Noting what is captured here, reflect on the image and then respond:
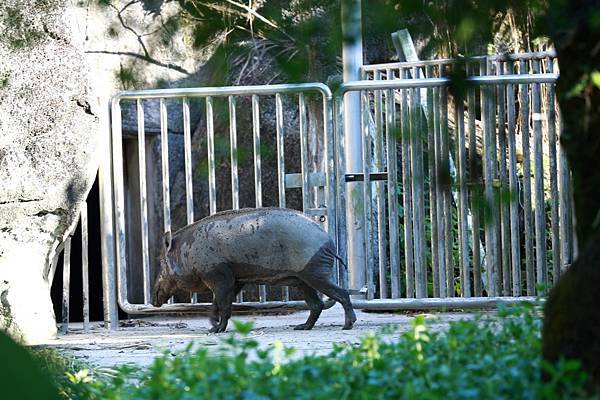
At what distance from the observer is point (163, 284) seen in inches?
317

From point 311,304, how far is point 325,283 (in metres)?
0.26

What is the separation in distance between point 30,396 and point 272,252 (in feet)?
17.4

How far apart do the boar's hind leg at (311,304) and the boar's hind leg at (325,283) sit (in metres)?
0.15

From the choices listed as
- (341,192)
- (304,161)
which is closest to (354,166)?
(341,192)

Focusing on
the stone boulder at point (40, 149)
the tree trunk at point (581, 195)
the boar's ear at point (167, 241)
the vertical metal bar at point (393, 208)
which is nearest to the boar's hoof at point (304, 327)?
the vertical metal bar at point (393, 208)

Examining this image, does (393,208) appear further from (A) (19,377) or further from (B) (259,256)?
(A) (19,377)

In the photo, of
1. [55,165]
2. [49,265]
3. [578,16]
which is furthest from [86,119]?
[578,16]

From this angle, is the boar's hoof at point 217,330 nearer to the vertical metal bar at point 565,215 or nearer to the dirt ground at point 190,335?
the dirt ground at point 190,335

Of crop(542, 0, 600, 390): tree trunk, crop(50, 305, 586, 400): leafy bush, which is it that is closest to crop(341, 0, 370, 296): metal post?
crop(50, 305, 586, 400): leafy bush

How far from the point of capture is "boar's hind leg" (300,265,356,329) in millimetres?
7539

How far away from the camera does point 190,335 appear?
24.6ft

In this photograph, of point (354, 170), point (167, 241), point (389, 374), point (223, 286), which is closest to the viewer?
point (389, 374)

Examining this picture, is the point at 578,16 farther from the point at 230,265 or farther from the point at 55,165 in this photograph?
the point at 55,165

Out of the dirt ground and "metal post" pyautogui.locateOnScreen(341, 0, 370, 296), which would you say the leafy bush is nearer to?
the dirt ground
